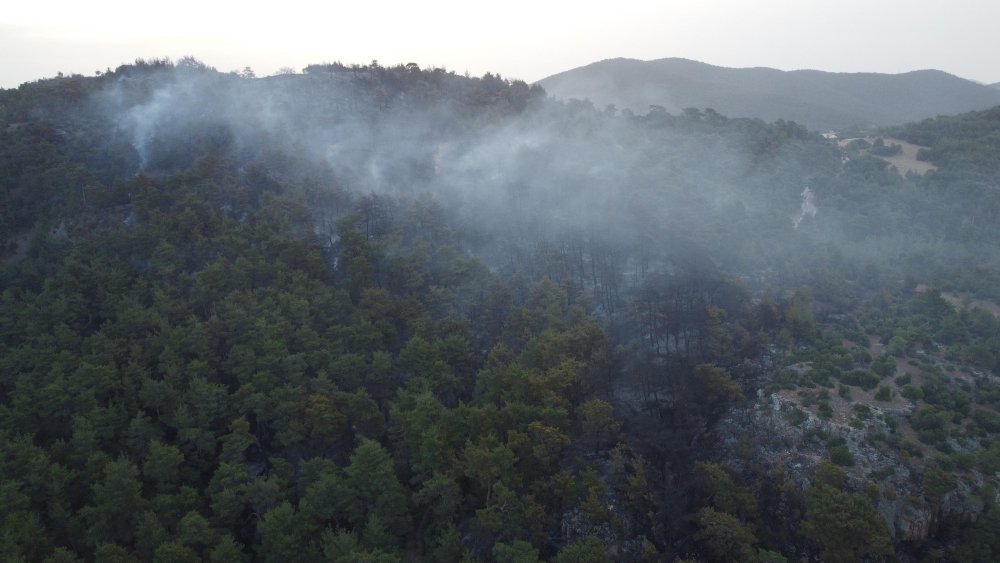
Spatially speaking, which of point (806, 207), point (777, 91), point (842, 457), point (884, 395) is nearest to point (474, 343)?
point (842, 457)

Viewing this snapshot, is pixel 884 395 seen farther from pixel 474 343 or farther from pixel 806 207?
pixel 806 207

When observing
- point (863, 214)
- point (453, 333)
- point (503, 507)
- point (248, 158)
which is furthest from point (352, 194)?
point (863, 214)

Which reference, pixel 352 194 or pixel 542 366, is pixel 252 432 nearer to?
pixel 542 366

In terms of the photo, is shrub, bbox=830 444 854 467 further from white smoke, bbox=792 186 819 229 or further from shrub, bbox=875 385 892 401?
white smoke, bbox=792 186 819 229

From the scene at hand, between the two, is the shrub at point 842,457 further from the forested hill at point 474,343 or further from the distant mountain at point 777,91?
the distant mountain at point 777,91

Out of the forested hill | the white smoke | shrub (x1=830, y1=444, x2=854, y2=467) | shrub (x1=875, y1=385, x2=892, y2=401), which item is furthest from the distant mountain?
shrub (x1=830, y1=444, x2=854, y2=467)

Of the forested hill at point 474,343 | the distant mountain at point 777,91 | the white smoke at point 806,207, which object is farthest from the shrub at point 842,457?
the distant mountain at point 777,91
